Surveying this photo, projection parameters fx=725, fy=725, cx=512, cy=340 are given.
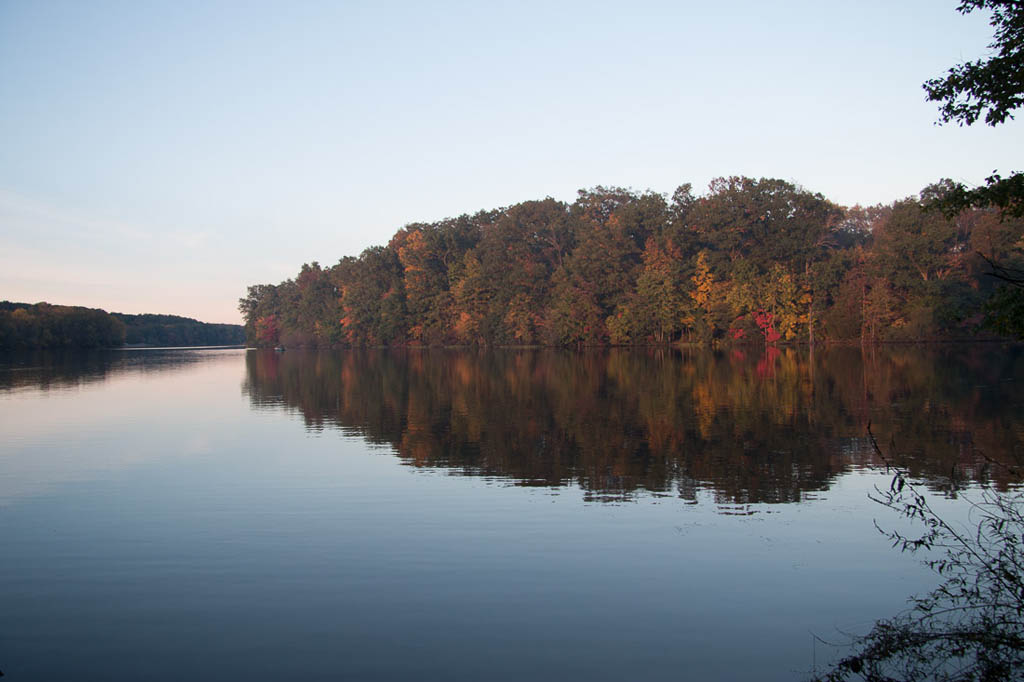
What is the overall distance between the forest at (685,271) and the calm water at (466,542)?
160 feet

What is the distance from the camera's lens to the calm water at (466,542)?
6.03 metres

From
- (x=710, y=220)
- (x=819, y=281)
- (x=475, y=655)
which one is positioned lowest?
(x=475, y=655)

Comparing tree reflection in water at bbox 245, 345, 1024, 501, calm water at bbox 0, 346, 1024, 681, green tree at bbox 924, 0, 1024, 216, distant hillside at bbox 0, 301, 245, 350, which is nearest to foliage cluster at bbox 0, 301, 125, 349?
distant hillside at bbox 0, 301, 245, 350

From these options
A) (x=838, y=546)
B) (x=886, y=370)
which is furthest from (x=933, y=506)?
(x=886, y=370)

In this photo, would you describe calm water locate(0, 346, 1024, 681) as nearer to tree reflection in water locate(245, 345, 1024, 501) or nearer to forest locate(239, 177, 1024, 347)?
tree reflection in water locate(245, 345, 1024, 501)

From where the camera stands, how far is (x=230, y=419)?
2314 centimetres

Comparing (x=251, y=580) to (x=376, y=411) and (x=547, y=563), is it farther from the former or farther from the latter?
(x=376, y=411)

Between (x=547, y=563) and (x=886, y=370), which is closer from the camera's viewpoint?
(x=547, y=563)

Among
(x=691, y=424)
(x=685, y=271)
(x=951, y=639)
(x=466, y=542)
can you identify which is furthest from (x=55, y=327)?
(x=951, y=639)

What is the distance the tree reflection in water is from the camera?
12.7 meters

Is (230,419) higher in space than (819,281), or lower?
lower

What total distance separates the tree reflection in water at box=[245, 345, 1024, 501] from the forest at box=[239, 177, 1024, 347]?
3265cm

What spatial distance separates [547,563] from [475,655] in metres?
2.30

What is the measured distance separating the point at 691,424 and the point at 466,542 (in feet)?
35.8
